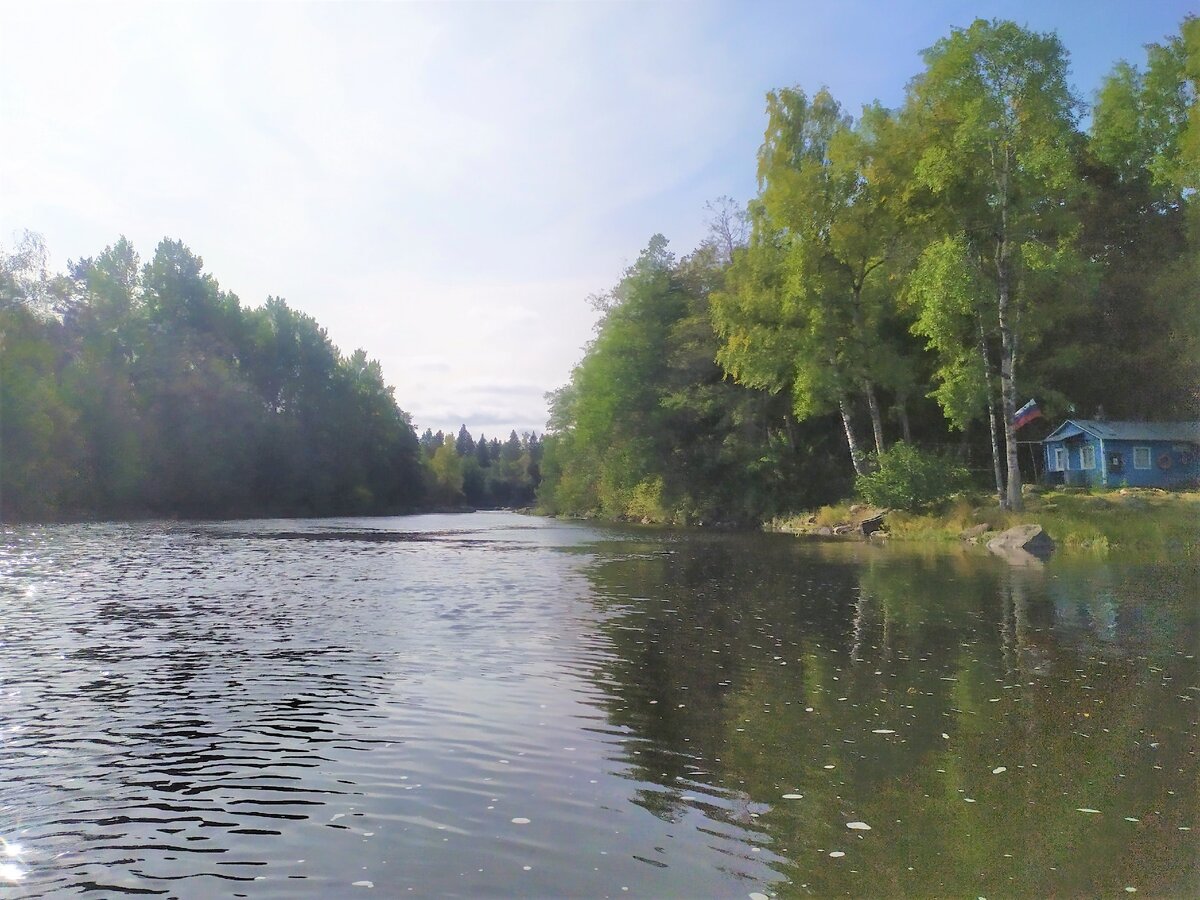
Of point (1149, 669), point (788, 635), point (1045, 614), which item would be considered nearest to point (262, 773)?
point (788, 635)

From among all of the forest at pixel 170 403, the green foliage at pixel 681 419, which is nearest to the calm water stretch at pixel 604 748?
the green foliage at pixel 681 419

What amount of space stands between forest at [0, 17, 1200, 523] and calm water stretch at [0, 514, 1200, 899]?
Answer: 794 inches

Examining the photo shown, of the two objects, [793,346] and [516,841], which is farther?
[793,346]

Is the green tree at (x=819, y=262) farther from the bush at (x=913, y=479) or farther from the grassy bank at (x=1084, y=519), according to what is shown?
the grassy bank at (x=1084, y=519)

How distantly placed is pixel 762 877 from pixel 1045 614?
12054mm

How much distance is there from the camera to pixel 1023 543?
28578mm

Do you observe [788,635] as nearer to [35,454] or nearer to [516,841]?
[516,841]

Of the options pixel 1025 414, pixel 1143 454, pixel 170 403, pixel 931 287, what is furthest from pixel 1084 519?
pixel 170 403

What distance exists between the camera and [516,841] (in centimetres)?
586

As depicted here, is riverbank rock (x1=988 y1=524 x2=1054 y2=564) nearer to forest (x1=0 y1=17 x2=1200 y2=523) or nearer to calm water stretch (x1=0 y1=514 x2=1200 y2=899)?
forest (x1=0 y1=17 x2=1200 y2=523)

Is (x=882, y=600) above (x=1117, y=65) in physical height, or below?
below

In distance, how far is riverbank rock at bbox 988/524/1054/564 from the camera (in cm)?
2773

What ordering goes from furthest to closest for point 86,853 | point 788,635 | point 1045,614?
point 1045,614
point 788,635
point 86,853

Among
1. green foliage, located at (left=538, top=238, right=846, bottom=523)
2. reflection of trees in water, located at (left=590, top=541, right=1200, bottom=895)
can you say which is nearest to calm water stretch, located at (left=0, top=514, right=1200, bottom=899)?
reflection of trees in water, located at (left=590, top=541, right=1200, bottom=895)
